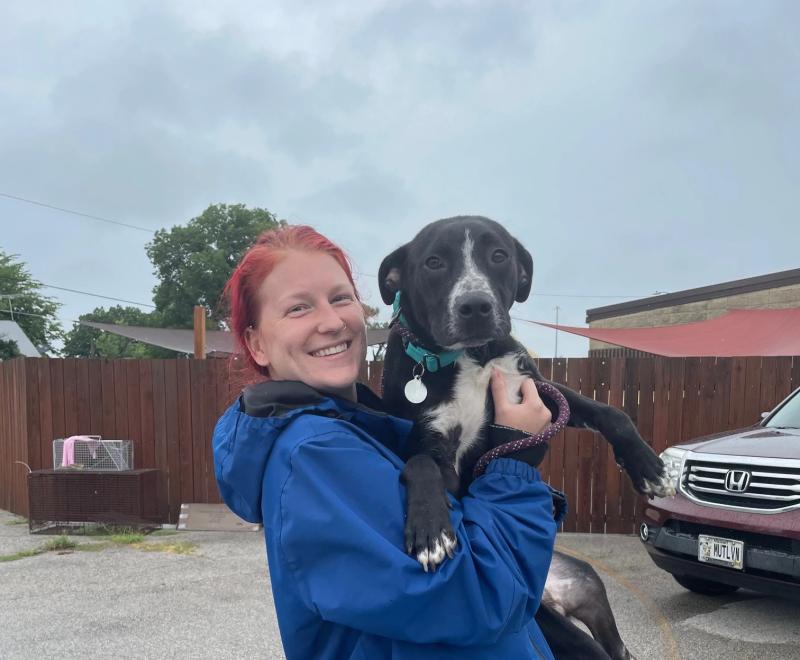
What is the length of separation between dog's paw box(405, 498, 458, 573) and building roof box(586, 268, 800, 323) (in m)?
10.9

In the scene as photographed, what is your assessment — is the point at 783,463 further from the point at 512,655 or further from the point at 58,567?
the point at 58,567

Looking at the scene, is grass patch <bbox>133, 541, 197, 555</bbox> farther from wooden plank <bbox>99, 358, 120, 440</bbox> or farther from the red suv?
the red suv

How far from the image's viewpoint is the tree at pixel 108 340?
41.9m

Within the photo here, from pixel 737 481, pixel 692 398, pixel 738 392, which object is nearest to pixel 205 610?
pixel 737 481

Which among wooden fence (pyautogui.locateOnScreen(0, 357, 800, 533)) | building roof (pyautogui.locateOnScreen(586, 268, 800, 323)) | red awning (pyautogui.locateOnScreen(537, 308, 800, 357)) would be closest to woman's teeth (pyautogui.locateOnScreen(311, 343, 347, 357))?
wooden fence (pyautogui.locateOnScreen(0, 357, 800, 533))

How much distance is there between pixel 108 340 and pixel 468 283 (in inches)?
1830

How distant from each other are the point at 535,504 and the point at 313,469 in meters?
0.41

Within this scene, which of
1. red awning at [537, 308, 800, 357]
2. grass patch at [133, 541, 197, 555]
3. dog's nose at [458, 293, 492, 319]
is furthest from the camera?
red awning at [537, 308, 800, 357]

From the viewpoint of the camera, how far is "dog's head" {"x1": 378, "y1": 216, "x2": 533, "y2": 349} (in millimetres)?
1616

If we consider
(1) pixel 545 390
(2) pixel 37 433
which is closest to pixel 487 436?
(1) pixel 545 390

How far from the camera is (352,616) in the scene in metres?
1.03

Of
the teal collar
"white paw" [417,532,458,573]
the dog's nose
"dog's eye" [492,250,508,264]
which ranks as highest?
"dog's eye" [492,250,508,264]

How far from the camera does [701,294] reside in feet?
39.1

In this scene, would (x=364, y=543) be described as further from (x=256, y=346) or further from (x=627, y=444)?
(x=627, y=444)
